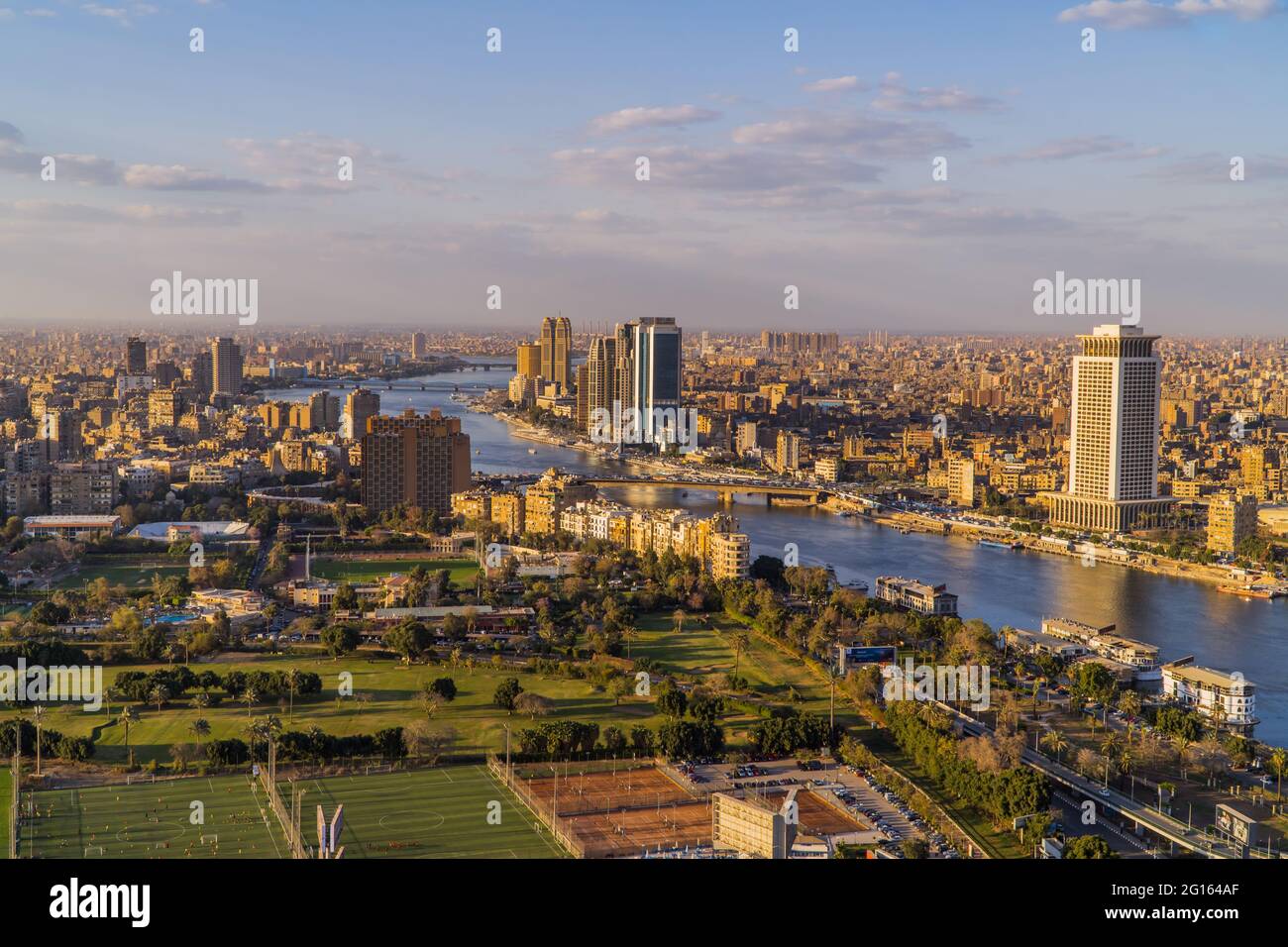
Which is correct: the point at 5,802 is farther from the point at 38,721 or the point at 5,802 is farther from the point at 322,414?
the point at 322,414

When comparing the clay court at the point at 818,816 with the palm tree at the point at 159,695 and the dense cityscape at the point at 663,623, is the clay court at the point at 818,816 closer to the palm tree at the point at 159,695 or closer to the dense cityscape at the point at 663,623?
the dense cityscape at the point at 663,623

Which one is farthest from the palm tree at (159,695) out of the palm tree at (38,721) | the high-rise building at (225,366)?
the high-rise building at (225,366)

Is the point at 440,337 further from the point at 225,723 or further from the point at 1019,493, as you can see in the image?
the point at 225,723

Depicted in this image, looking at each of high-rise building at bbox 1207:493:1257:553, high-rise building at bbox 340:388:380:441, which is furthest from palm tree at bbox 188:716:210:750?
high-rise building at bbox 340:388:380:441

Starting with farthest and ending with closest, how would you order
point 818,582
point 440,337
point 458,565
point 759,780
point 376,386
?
1. point 440,337
2. point 376,386
3. point 458,565
4. point 818,582
5. point 759,780

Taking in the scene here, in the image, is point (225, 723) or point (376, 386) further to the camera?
point (376, 386)

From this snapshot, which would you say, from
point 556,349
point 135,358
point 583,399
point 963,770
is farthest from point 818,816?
point 556,349

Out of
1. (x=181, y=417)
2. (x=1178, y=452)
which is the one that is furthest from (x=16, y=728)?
(x=181, y=417)
